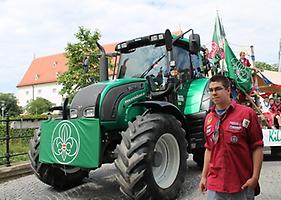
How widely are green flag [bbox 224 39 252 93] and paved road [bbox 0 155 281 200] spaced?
3390mm

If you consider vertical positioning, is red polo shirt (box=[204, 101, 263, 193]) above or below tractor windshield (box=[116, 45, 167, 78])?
below

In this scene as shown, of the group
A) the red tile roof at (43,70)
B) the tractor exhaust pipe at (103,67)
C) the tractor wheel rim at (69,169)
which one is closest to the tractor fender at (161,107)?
the tractor wheel rim at (69,169)

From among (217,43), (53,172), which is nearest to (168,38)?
(53,172)

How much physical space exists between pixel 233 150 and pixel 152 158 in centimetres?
228

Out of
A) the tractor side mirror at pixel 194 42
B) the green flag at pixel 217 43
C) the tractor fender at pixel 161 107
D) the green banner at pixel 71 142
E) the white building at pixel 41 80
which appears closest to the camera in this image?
the green banner at pixel 71 142

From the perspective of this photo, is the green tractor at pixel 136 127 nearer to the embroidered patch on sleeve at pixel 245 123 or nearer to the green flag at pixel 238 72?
the embroidered patch on sleeve at pixel 245 123

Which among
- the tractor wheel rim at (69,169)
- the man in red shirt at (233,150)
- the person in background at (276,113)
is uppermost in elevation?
the man in red shirt at (233,150)

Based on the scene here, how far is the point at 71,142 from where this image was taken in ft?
18.5

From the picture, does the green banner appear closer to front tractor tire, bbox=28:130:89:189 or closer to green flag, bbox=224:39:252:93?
front tractor tire, bbox=28:130:89:189

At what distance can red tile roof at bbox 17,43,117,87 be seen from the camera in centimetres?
9756

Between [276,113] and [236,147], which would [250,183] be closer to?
[236,147]

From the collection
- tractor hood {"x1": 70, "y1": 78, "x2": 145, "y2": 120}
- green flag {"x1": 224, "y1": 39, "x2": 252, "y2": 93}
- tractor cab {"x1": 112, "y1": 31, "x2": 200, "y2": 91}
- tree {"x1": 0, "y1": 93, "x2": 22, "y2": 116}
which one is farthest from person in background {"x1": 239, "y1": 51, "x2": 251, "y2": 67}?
tree {"x1": 0, "y1": 93, "x2": 22, "y2": 116}

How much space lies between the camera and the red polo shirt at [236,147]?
9.94 feet

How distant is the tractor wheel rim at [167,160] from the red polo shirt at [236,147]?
246cm
